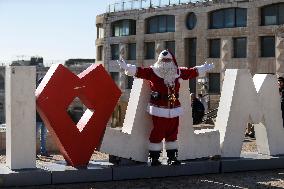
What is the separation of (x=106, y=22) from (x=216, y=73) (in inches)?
469

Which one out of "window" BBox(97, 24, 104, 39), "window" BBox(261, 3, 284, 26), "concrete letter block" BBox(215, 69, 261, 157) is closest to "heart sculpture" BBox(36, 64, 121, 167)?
"concrete letter block" BBox(215, 69, 261, 157)

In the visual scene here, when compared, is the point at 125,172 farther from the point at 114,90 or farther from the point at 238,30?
the point at 238,30

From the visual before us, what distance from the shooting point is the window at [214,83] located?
3816 cm

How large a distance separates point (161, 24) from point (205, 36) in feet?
16.2

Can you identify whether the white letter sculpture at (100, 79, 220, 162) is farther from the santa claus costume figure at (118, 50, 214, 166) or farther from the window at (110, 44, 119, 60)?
the window at (110, 44, 119, 60)

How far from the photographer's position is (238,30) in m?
36.5

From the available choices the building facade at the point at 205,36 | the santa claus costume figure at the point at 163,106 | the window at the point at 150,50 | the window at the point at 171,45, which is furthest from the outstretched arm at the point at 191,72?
the window at the point at 150,50

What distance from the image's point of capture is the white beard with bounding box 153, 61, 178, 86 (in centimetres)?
1014

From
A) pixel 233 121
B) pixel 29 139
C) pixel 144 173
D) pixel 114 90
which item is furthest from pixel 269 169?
pixel 29 139

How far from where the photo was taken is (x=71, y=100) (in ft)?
31.6

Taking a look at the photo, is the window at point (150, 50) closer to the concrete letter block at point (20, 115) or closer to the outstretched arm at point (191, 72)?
the outstretched arm at point (191, 72)

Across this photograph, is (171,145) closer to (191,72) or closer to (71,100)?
(191,72)

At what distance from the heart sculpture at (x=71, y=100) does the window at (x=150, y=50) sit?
107 ft

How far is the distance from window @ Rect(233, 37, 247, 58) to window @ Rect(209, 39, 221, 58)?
1407 mm
